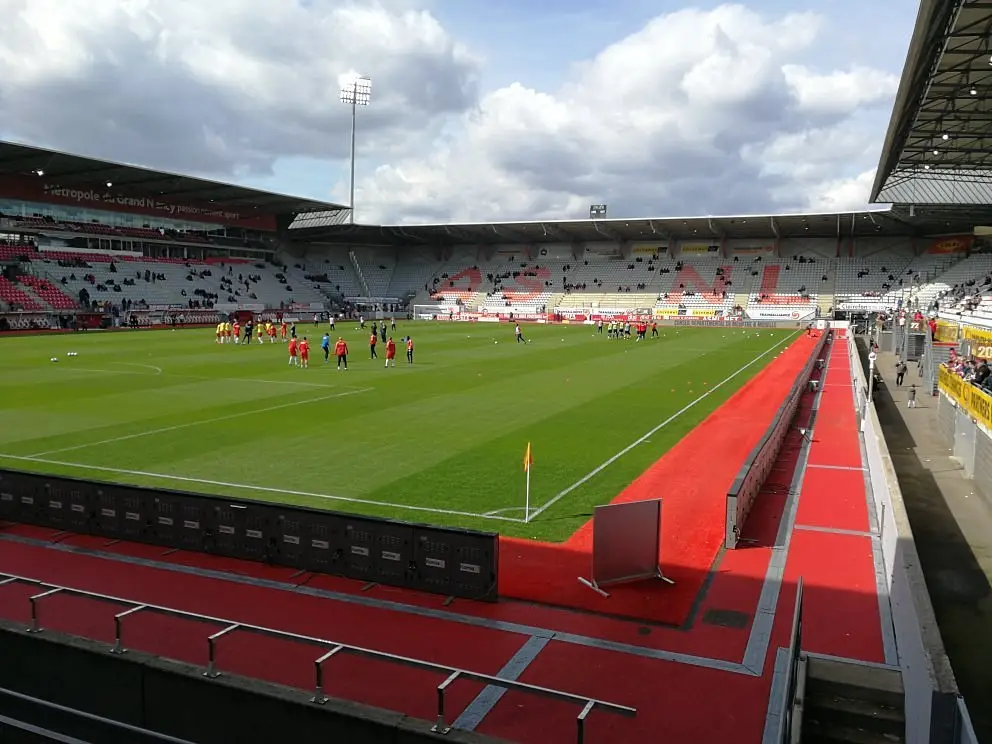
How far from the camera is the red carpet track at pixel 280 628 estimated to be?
7.10 m

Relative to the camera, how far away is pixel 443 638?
808 cm

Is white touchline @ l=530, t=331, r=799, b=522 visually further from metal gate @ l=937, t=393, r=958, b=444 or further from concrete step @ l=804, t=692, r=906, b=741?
metal gate @ l=937, t=393, r=958, b=444

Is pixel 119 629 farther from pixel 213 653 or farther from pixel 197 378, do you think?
pixel 197 378

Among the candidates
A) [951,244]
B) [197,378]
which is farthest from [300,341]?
[951,244]

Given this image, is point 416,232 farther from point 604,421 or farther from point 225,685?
point 225,685

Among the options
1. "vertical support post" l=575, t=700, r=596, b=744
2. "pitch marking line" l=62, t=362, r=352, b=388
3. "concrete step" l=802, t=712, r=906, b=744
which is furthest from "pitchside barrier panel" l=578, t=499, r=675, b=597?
"pitch marking line" l=62, t=362, r=352, b=388

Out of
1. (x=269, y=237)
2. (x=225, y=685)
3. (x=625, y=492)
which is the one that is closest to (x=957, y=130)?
(x=625, y=492)

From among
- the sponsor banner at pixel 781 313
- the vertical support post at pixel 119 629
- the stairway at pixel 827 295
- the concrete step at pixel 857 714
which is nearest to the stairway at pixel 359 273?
the sponsor banner at pixel 781 313

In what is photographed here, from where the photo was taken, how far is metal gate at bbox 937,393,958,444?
1928cm

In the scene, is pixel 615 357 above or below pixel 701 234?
below

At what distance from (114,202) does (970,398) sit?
69.6 meters

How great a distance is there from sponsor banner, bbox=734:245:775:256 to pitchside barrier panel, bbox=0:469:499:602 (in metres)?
81.5

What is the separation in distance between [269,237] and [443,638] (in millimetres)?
85527

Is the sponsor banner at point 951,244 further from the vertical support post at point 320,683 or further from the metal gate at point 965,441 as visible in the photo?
the vertical support post at point 320,683
